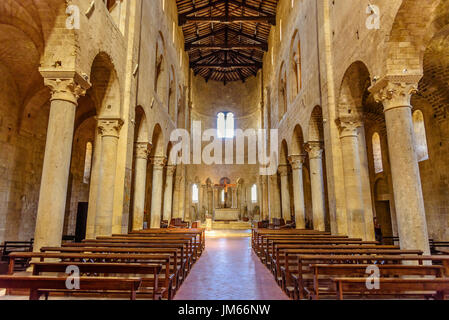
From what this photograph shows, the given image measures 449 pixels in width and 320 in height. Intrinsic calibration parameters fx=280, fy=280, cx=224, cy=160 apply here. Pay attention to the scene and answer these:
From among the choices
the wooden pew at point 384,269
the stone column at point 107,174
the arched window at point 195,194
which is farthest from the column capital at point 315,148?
the arched window at point 195,194

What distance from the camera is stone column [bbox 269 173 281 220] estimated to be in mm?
21938

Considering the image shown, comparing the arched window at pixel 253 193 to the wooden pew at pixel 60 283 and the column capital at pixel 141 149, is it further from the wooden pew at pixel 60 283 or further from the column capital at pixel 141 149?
the wooden pew at pixel 60 283

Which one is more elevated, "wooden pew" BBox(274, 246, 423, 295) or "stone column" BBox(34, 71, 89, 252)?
"stone column" BBox(34, 71, 89, 252)

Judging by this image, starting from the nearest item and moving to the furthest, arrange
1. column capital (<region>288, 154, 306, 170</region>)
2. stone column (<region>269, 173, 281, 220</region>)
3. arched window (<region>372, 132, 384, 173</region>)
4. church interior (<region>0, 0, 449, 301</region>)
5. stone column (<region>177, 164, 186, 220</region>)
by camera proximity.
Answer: church interior (<region>0, 0, 449, 301</region>), column capital (<region>288, 154, 306, 170</region>), arched window (<region>372, 132, 384, 173</region>), stone column (<region>269, 173, 281, 220</region>), stone column (<region>177, 164, 186, 220</region>)

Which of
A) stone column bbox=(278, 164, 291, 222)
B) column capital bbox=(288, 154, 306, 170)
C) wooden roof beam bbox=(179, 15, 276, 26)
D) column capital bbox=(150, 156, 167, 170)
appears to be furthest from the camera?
wooden roof beam bbox=(179, 15, 276, 26)

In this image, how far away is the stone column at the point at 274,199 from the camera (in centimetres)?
2194

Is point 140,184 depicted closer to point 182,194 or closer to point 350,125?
point 350,125

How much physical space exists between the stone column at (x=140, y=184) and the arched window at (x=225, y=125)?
18.1 meters

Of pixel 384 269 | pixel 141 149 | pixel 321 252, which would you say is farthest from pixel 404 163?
pixel 141 149

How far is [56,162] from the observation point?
662cm

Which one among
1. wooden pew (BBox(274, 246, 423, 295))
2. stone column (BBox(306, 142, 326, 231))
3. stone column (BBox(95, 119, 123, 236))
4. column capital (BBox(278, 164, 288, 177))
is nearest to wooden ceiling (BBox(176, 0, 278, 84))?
column capital (BBox(278, 164, 288, 177))

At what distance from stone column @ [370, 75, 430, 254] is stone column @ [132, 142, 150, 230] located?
1013 centimetres

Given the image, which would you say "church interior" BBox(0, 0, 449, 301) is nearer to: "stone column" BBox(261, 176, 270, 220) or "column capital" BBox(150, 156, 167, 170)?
"column capital" BBox(150, 156, 167, 170)
